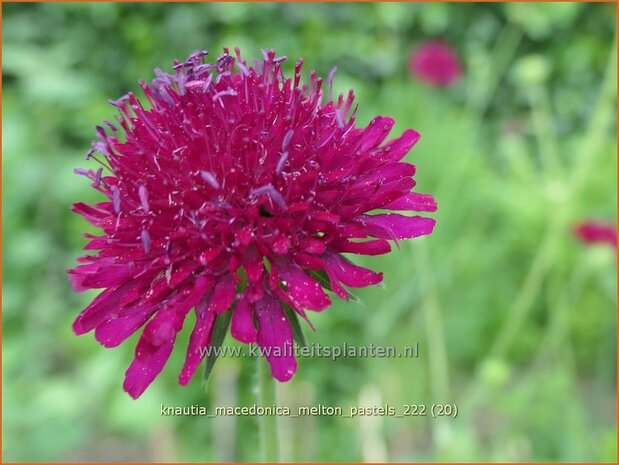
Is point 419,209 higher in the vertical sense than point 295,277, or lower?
higher

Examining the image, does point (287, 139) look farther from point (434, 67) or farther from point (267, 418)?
point (434, 67)

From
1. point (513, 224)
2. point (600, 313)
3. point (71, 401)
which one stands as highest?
point (513, 224)

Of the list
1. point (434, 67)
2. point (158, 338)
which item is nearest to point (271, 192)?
point (158, 338)

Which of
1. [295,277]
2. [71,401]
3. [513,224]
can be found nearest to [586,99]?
[513,224]

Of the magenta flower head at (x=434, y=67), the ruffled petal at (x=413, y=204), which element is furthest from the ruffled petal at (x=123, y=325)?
the magenta flower head at (x=434, y=67)

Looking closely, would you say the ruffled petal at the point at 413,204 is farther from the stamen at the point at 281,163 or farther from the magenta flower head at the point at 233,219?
the stamen at the point at 281,163

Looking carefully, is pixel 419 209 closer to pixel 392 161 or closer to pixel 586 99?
pixel 392 161

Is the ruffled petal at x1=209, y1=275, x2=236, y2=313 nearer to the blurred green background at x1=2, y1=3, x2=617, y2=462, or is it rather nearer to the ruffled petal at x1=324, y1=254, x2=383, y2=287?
the ruffled petal at x1=324, y1=254, x2=383, y2=287
